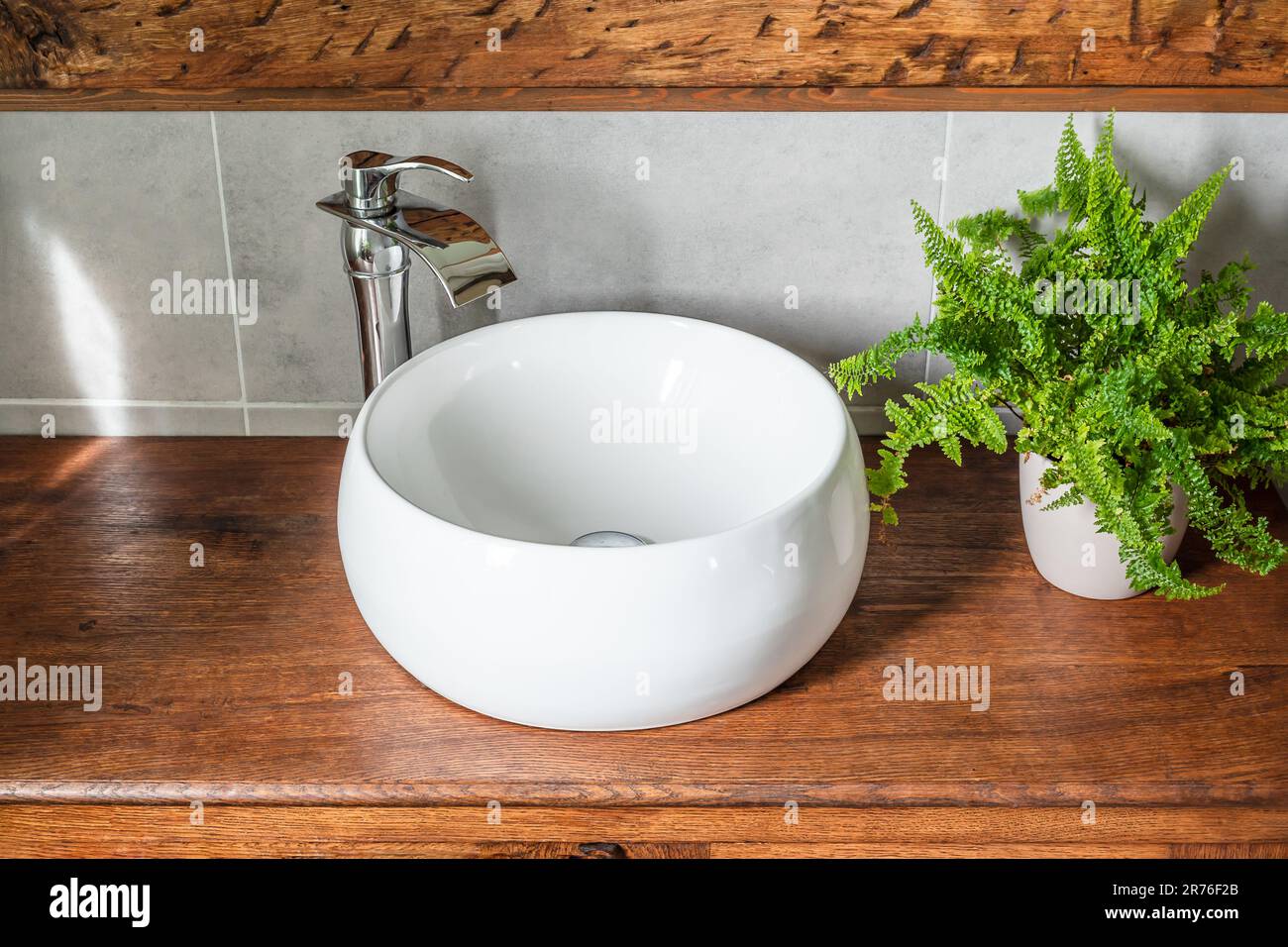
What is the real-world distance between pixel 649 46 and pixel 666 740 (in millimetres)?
578

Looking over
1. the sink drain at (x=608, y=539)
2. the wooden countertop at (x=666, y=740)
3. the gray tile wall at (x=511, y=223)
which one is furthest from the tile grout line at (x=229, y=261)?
the sink drain at (x=608, y=539)

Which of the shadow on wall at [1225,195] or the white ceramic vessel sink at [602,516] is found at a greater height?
the shadow on wall at [1225,195]

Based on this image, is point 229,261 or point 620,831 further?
point 229,261

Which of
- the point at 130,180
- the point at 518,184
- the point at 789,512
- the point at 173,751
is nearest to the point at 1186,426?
the point at 789,512

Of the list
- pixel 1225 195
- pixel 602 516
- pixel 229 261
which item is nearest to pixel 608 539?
pixel 602 516

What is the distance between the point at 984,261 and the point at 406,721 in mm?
564

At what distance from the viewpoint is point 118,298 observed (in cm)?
112

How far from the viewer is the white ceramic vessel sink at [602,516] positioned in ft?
2.42

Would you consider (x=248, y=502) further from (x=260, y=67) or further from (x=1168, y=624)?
(x=1168, y=624)

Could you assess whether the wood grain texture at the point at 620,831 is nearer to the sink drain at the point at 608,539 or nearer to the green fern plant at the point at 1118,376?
the green fern plant at the point at 1118,376

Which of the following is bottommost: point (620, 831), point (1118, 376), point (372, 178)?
point (620, 831)

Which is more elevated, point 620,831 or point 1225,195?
point 1225,195

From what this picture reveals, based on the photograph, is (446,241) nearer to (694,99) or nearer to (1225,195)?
(694,99)

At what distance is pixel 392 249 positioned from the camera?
0.97m
